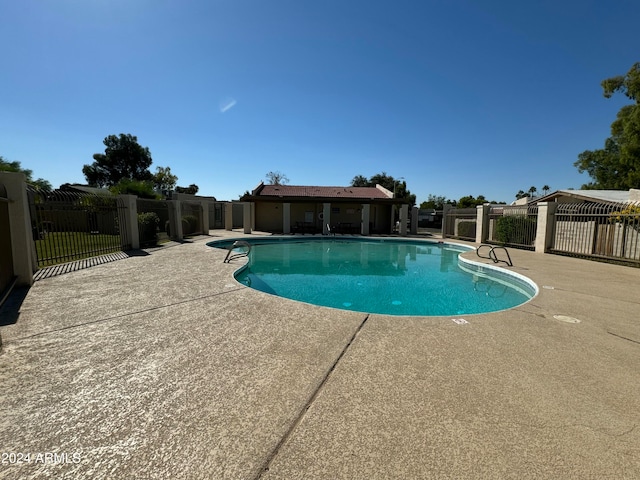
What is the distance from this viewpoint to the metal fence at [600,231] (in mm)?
10109

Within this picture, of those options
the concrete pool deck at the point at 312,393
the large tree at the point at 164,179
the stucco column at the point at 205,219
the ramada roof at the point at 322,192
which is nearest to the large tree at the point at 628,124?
the ramada roof at the point at 322,192

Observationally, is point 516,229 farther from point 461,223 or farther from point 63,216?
point 63,216

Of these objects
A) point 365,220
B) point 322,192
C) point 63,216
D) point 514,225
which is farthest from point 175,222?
point 514,225

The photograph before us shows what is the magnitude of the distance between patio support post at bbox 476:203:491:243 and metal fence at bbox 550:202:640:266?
446 centimetres

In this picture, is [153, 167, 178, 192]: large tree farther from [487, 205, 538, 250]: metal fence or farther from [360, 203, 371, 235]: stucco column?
[487, 205, 538, 250]: metal fence

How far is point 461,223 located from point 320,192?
533 inches

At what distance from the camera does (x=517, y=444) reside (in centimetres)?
204

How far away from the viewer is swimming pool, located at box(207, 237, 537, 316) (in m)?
7.18

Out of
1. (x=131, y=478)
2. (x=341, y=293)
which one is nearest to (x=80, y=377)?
(x=131, y=478)

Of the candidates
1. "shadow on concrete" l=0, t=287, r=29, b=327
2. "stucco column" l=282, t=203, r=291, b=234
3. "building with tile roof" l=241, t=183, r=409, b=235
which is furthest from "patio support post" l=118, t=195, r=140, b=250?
"building with tile roof" l=241, t=183, r=409, b=235

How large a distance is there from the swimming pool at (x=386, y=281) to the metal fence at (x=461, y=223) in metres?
4.85

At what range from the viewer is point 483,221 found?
1761 centimetres

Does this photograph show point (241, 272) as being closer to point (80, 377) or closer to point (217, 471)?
point (80, 377)

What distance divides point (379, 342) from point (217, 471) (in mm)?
2352
